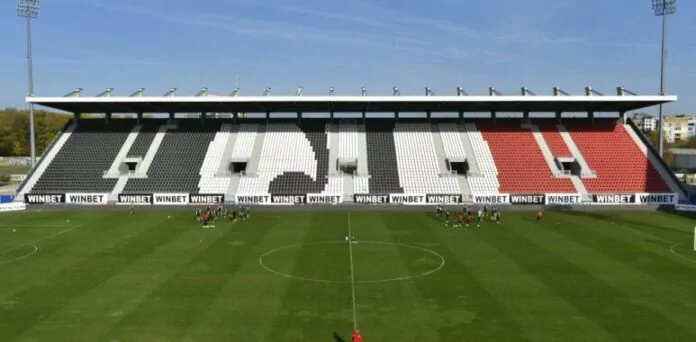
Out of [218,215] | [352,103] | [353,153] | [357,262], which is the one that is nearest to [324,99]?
[352,103]

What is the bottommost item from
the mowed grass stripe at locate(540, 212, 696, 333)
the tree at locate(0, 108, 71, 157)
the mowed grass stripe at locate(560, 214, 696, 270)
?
the mowed grass stripe at locate(540, 212, 696, 333)

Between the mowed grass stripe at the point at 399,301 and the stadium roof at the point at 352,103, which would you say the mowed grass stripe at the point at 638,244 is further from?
the stadium roof at the point at 352,103

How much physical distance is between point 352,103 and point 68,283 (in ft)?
120

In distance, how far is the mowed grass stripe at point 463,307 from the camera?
1738 centimetres

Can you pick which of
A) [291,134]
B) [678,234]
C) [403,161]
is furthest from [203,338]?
[291,134]

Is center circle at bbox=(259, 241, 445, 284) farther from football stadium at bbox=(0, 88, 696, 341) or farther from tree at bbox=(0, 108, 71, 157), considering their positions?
tree at bbox=(0, 108, 71, 157)

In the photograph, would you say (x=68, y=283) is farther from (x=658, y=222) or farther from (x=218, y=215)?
(x=658, y=222)

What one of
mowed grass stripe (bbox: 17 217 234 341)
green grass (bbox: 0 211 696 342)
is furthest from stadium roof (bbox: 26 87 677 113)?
mowed grass stripe (bbox: 17 217 234 341)

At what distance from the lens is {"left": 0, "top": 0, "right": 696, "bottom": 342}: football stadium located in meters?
18.9

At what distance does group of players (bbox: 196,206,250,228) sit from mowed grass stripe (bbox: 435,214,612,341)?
16.6 meters

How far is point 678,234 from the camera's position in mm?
35062

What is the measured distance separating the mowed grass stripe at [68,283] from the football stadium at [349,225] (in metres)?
0.13

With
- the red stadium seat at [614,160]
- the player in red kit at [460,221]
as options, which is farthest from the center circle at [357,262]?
the red stadium seat at [614,160]

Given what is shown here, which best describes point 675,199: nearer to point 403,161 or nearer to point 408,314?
point 403,161
